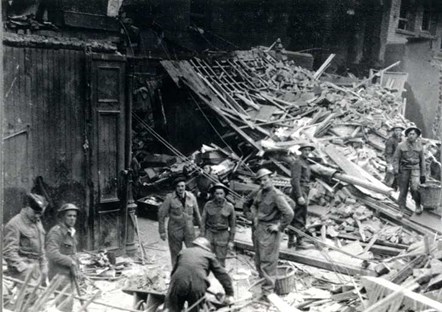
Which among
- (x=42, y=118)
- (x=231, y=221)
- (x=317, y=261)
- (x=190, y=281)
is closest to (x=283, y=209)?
(x=231, y=221)

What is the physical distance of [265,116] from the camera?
16.7 m

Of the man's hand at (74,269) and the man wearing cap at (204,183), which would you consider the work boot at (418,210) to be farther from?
the man's hand at (74,269)

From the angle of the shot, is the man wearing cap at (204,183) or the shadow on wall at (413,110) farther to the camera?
the shadow on wall at (413,110)

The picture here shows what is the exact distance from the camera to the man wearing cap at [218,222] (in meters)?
9.20

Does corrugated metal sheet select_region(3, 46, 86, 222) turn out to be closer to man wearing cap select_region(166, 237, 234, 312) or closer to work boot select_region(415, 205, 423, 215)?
man wearing cap select_region(166, 237, 234, 312)

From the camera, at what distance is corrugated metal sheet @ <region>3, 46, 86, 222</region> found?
29.7ft

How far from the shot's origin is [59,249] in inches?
293

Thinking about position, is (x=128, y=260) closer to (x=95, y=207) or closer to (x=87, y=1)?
(x=95, y=207)

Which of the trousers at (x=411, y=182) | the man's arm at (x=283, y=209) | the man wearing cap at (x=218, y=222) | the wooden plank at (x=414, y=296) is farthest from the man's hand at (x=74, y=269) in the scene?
the trousers at (x=411, y=182)

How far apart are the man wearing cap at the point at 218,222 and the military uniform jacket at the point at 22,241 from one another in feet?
9.88

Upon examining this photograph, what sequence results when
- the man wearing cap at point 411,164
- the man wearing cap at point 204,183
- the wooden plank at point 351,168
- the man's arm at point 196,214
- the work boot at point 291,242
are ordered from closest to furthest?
1. the man's arm at point 196,214
2. the work boot at point 291,242
3. the man wearing cap at point 411,164
4. the wooden plank at point 351,168
5. the man wearing cap at point 204,183

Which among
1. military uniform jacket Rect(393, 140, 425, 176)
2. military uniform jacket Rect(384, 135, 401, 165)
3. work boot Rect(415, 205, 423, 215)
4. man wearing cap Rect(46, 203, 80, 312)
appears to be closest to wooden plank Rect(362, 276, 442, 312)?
man wearing cap Rect(46, 203, 80, 312)

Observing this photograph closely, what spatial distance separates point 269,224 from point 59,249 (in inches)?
139

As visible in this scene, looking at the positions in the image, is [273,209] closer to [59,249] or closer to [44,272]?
[59,249]
